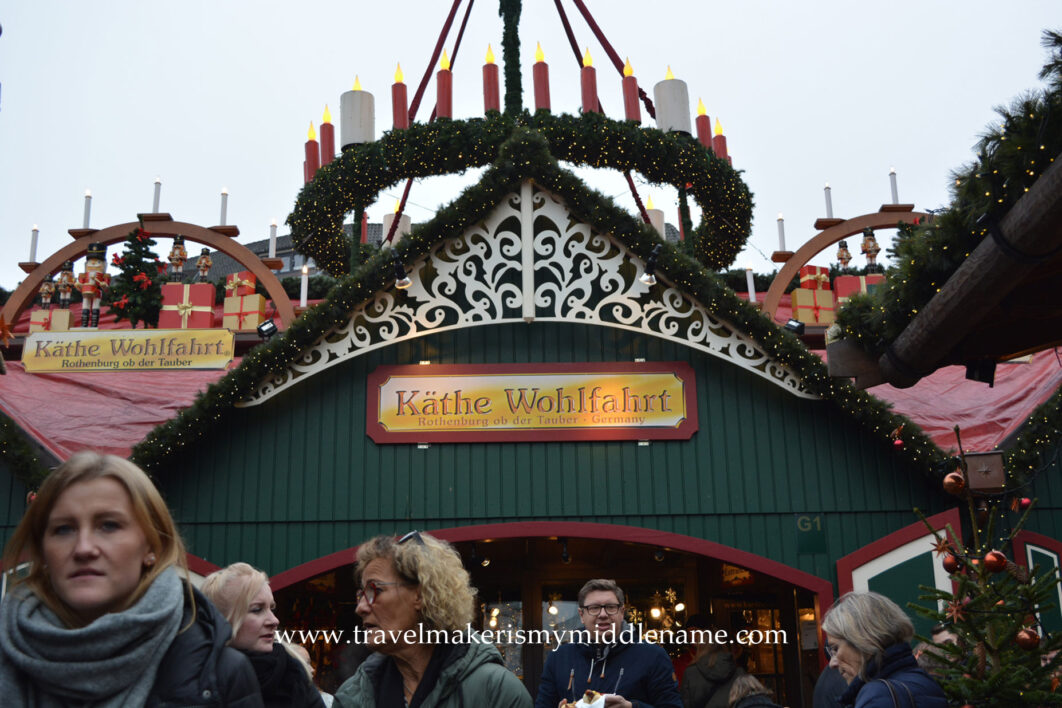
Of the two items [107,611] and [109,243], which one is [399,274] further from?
[107,611]

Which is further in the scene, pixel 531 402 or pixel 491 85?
pixel 491 85

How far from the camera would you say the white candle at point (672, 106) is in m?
11.3

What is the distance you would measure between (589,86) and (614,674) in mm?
7723

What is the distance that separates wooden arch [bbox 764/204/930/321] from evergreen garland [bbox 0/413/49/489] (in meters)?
8.71

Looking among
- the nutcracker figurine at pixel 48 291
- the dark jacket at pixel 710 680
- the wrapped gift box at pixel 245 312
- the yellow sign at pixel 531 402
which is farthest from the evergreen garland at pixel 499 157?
the dark jacket at pixel 710 680

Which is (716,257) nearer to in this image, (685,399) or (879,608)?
(685,399)

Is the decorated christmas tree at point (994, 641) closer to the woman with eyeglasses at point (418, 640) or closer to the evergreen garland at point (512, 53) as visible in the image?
the woman with eyeglasses at point (418, 640)

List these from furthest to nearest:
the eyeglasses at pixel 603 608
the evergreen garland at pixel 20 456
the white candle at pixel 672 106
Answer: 1. the white candle at pixel 672 106
2. the evergreen garland at pixel 20 456
3. the eyeglasses at pixel 603 608

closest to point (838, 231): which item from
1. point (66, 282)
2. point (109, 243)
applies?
point (109, 243)

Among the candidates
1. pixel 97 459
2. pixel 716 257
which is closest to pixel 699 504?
pixel 716 257

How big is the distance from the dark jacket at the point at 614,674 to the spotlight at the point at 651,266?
4.73 metres

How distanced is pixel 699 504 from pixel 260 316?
631 centimetres

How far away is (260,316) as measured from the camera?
1244cm

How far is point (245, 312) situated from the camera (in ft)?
40.5
